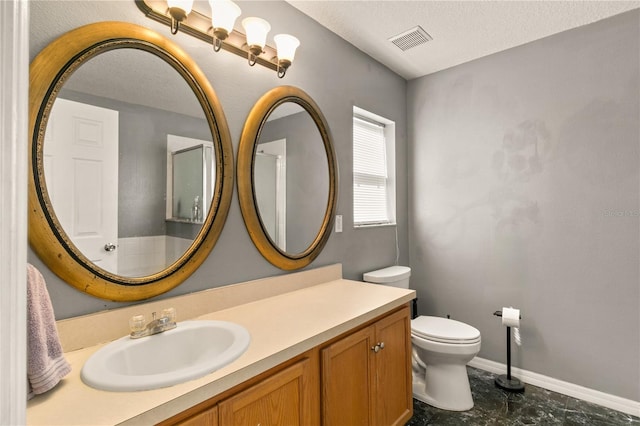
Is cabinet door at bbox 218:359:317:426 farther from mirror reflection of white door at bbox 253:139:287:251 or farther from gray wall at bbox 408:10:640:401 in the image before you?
gray wall at bbox 408:10:640:401

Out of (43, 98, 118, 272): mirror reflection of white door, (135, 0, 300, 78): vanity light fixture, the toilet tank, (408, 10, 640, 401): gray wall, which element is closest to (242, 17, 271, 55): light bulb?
(135, 0, 300, 78): vanity light fixture

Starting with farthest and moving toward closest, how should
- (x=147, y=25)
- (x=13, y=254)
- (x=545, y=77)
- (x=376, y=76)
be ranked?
(x=376, y=76) → (x=545, y=77) → (x=147, y=25) → (x=13, y=254)

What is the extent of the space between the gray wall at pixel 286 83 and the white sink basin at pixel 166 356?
212 millimetres

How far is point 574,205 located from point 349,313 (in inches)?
73.5

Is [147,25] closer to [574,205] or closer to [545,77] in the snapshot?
[545,77]

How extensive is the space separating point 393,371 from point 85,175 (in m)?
1.64

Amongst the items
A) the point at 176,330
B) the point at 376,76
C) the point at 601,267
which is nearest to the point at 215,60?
the point at 176,330

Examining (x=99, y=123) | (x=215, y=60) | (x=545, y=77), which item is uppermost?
(x=545, y=77)

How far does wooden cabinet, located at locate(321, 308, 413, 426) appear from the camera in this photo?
1.32 meters

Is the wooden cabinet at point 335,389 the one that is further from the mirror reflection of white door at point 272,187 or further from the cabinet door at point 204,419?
the mirror reflection of white door at point 272,187

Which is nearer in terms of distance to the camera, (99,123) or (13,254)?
(13,254)

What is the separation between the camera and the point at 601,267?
2.14 metres

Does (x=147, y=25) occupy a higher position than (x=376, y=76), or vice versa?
(x=376, y=76)

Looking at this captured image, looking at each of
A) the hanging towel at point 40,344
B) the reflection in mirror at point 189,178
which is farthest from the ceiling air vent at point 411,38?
the hanging towel at point 40,344
